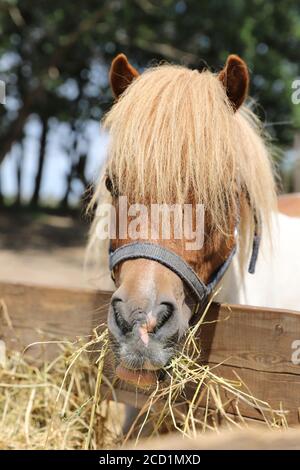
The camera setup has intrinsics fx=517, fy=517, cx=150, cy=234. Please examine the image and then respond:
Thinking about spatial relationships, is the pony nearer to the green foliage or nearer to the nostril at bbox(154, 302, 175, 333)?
the nostril at bbox(154, 302, 175, 333)

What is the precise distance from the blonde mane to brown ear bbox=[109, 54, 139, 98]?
11 cm

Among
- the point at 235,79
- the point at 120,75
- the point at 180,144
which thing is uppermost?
the point at 120,75

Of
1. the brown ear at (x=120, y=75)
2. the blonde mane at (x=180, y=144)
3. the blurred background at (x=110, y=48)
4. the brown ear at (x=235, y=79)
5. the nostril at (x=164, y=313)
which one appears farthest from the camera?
the blurred background at (x=110, y=48)

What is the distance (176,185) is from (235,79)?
21.7 inches

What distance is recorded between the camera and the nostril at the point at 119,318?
150cm

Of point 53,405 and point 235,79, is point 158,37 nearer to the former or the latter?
point 235,79

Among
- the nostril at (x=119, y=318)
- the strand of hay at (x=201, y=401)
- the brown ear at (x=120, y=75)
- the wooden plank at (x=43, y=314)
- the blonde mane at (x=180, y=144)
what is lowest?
the strand of hay at (x=201, y=401)

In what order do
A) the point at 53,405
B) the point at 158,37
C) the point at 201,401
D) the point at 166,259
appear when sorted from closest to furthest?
1. the point at 166,259
2. the point at 201,401
3. the point at 53,405
4. the point at 158,37

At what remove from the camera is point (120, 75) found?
6.95ft

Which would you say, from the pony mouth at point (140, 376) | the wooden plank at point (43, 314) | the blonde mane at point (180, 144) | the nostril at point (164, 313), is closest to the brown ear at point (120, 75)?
the blonde mane at point (180, 144)

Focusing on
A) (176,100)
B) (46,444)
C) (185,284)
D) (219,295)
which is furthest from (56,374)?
(176,100)

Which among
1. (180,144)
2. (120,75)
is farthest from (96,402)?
(120,75)

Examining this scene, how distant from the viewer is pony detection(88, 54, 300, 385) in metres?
1.52

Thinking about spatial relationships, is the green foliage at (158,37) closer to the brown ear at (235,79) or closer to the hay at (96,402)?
the brown ear at (235,79)
